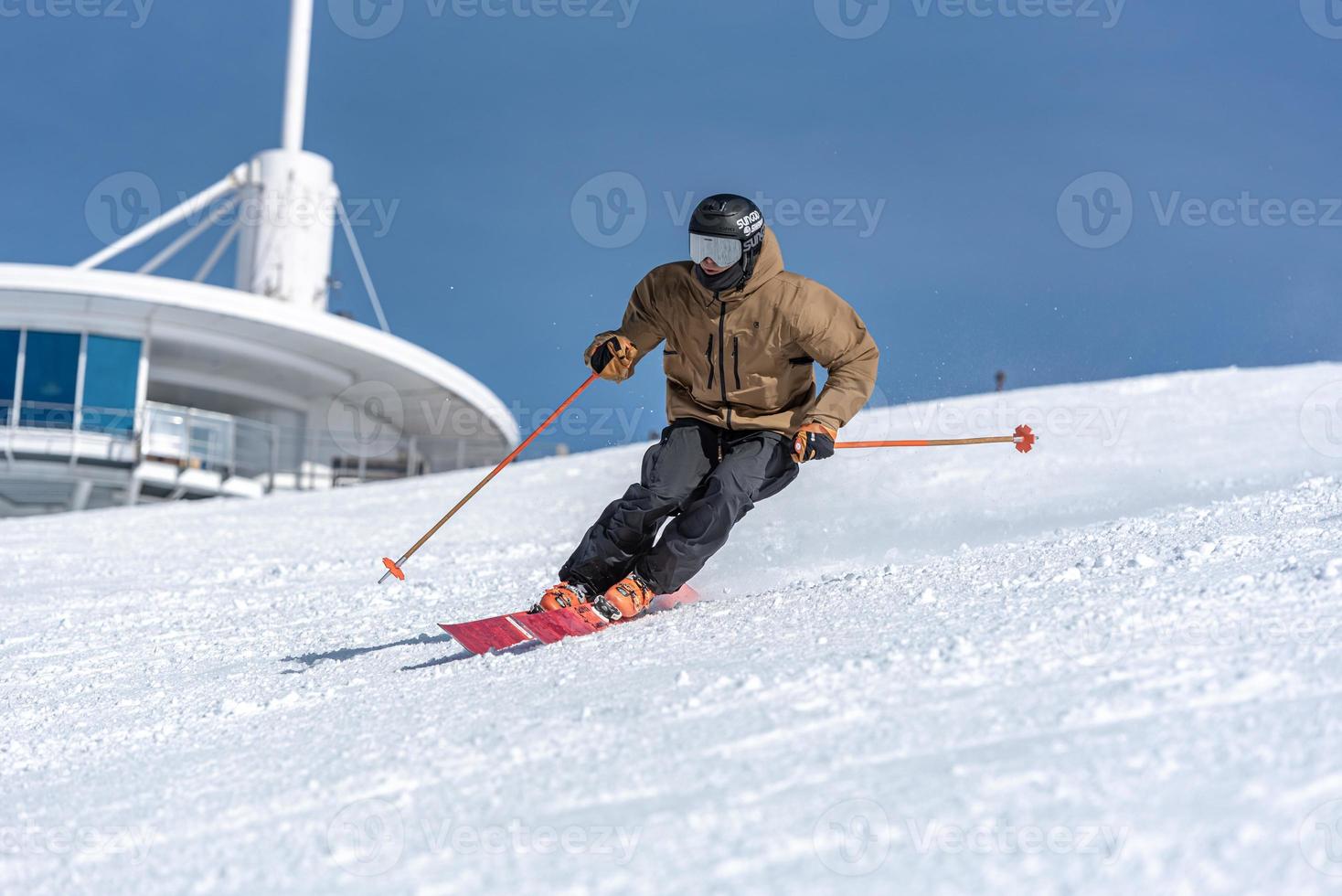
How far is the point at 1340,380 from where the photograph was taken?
38.5ft

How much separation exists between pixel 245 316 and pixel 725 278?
1943cm

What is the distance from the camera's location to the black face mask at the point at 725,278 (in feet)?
13.1

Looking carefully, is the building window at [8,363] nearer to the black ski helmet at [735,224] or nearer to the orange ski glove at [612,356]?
the orange ski glove at [612,356]

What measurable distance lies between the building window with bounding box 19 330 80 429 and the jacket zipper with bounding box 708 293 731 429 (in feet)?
62.3

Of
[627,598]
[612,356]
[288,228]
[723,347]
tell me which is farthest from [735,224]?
[288,228]

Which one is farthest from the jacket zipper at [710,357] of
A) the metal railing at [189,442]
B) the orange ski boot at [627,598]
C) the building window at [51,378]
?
the building window at [51,378]

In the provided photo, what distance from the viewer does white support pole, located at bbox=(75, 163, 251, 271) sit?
2595cm

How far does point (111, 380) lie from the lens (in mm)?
20953

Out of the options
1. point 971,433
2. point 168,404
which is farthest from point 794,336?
point 168,404

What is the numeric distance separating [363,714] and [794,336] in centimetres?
193

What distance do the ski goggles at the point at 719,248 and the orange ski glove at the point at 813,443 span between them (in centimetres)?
61

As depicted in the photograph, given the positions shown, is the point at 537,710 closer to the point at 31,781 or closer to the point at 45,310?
the point at 31,781

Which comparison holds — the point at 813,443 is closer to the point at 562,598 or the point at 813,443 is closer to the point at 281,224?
the point at 562,598

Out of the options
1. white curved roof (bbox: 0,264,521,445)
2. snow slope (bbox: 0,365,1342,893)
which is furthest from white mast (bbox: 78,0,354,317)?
snow slope (bbox: 0,365,1342,893)
